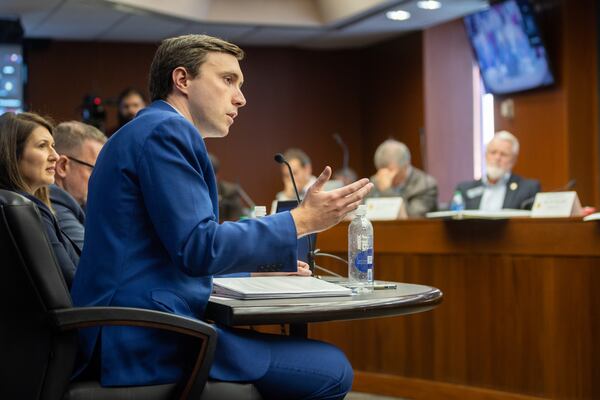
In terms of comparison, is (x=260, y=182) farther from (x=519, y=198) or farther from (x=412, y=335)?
(x=412, y=335)

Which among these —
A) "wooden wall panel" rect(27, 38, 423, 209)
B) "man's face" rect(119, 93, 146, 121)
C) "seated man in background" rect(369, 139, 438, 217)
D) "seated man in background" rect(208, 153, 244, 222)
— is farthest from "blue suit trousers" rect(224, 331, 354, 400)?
"wooden wall panel" rect(27, 38, 423, 209)

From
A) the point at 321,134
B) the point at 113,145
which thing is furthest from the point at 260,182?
the point at 113,145

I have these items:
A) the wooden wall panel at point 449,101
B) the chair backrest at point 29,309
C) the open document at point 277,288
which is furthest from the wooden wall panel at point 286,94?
the chair backrest at point 29,309

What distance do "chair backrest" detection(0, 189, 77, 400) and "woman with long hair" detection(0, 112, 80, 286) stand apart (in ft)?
1.62

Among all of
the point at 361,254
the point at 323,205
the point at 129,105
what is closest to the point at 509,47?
the point at 129,105

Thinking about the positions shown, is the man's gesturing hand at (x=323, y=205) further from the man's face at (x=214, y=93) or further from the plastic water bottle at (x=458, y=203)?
the plastic water bottle at (x=458, y=203)

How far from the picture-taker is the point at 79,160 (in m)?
3.47

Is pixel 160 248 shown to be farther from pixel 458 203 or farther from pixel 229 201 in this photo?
pixel 229 201

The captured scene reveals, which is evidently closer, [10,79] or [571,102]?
[571,102]

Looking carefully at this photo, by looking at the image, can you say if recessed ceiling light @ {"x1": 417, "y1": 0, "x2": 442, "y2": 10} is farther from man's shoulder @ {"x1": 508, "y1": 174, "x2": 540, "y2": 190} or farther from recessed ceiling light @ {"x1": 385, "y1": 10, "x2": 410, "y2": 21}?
man's shoulder @ {"x1": 508, "y1": 174, "x2": 540, "y2": 190}

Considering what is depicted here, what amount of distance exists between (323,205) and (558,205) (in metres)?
2.93

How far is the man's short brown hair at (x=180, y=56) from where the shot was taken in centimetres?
214

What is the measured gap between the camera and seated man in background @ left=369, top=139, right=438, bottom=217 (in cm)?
641

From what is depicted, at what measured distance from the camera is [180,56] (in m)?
2.15
